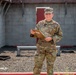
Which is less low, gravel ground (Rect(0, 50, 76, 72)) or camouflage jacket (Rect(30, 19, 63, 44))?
camouflage jacket (Rect(30, 19, 63, 44))

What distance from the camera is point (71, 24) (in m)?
14.9

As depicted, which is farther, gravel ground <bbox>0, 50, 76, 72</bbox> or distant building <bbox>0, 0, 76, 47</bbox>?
→ distant building <bbox>0, 0, 76, 47</bbox>

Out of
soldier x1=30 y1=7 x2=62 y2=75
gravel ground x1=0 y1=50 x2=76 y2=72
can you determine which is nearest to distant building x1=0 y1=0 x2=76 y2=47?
gravel ground x1=0 y1=50 x2=76 y2=72

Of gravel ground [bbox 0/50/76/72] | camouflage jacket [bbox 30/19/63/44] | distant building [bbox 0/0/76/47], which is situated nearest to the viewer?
camouflage jacket [bbox 30/19/63/44]

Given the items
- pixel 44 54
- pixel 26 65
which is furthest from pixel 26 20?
pixel 44 54

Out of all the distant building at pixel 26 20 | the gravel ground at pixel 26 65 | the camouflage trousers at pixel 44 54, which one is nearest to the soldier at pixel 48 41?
the camouflage trousers at pixel 44 54

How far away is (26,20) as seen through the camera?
14945 millimetres

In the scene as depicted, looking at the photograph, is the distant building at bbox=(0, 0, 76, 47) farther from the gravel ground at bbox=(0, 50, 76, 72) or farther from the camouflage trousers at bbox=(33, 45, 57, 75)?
the camouflage trousers at bbox=(33, 45, 57, 75)

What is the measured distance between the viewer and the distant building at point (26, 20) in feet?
48.8

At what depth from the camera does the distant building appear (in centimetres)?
1487

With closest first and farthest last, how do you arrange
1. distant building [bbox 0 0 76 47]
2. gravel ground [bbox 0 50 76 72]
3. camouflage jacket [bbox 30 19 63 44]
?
camouflage jacket [bbox 30 19 63 44]
gravel ground [bbox 0 50 76 72]
distant building [bbox 0 0 76 47]

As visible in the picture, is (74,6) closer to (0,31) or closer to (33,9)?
(33,9)

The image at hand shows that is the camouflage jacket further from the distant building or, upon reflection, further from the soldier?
the distant building

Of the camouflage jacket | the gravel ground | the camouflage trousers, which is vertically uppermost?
the camouflage jacket
